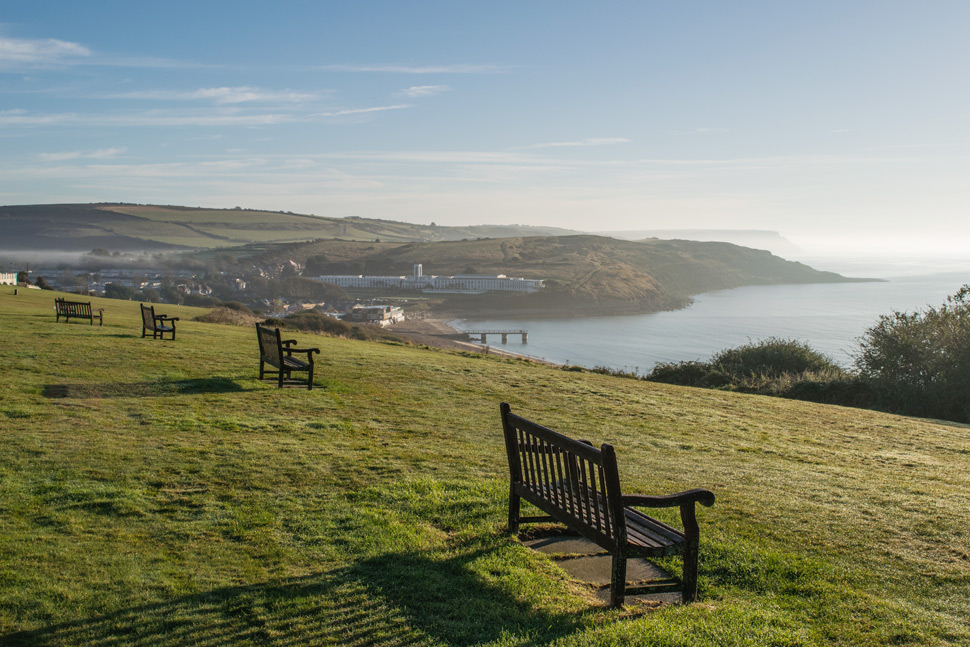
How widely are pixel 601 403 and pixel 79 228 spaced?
216 meters

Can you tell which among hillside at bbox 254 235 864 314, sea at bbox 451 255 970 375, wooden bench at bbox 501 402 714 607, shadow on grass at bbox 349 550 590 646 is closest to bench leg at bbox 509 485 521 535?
wooden bench at bbox 501 402 714 607

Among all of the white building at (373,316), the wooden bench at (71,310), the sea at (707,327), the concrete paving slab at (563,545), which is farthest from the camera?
the white building at (373,316)

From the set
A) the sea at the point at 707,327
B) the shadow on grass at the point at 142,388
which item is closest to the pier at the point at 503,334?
the sea at the point at 707,327

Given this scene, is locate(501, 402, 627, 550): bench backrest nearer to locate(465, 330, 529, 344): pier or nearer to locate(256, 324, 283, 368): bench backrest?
locate(256, 324, 283, 368): bench backrest

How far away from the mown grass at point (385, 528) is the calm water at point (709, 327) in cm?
4313

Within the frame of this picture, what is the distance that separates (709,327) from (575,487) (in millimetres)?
95688

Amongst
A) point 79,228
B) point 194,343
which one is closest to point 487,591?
point 194,343

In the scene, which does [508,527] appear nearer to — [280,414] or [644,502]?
[644,502]

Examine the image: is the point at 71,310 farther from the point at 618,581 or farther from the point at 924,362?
the point at 924,362

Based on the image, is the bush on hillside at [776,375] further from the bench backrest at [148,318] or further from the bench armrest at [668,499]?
the bench armrest at [668,499]

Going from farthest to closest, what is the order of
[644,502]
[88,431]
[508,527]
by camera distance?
1. [88,431]
2. [508,527]
3. [644,502]

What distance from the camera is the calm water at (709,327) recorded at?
7019 cm

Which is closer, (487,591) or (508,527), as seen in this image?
(487,591)

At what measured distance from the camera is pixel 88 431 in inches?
307
